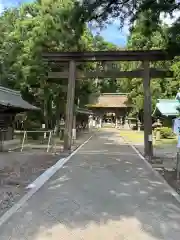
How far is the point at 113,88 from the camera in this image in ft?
267

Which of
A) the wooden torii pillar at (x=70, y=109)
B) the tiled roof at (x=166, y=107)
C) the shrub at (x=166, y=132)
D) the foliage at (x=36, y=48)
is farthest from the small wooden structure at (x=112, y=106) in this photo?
the wooden torii pillar at (x=70, y=109)

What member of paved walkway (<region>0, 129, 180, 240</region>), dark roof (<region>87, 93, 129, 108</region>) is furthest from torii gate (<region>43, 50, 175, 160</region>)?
dark roof (<region>87, 93, 129, 108</region>)

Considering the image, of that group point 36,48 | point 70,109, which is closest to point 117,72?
point 70,109

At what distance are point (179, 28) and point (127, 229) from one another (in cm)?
633

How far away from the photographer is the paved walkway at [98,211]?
218 inches

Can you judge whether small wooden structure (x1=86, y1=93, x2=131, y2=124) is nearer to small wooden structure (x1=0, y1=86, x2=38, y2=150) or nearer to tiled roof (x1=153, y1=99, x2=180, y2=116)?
tiled roof (x1=153, y1=99, x2=180, y2=116)

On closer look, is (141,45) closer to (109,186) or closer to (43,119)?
(43,119)

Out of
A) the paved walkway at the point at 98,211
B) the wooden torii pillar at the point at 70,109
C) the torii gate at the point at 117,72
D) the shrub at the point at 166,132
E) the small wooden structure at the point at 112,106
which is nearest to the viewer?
the paved walkway at the point at 98,211

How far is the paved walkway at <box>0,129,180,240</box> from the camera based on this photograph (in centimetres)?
554

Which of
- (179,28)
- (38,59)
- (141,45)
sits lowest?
(179,28)

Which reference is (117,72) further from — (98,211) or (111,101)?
(111,101)

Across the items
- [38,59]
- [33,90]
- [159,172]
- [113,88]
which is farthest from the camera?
[113,88]

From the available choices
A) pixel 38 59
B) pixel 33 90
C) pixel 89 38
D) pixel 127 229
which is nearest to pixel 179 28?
pixel 127 229

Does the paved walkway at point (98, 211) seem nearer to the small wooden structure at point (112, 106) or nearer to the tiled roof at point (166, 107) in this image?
the tiled roof at point (166, 107)
